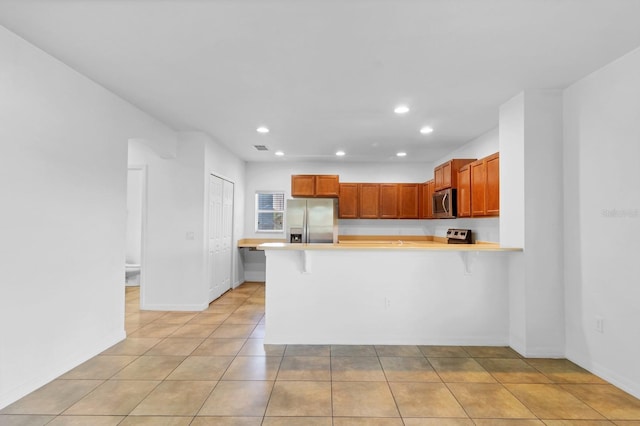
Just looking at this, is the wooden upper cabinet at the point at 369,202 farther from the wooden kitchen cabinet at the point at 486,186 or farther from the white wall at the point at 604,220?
the white wall at the point at 604,220

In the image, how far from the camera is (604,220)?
111 inches

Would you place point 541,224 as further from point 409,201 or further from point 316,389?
point 409,201

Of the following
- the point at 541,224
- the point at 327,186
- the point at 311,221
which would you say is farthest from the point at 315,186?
the point at 541,224

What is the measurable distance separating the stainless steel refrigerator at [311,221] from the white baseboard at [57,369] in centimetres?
334

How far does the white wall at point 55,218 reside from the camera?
7.80 ft

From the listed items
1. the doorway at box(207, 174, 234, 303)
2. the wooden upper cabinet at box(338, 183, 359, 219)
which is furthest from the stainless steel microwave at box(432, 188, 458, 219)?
the doorway at box(207, 174, 234, 303)

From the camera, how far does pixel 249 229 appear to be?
7.18 m

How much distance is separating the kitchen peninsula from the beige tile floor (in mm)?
169

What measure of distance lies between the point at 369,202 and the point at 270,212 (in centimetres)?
213

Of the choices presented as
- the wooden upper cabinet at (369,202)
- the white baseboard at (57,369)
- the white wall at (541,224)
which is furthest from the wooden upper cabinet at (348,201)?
the white baseboard at (57,369)

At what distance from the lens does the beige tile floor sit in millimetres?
2223

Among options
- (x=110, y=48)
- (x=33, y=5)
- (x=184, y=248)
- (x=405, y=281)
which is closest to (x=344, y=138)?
(x=405, y=281)

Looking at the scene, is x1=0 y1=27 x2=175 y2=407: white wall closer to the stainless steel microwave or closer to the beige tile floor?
the beige tile floor

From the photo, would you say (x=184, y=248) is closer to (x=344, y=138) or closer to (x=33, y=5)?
(x=344, y=138)
